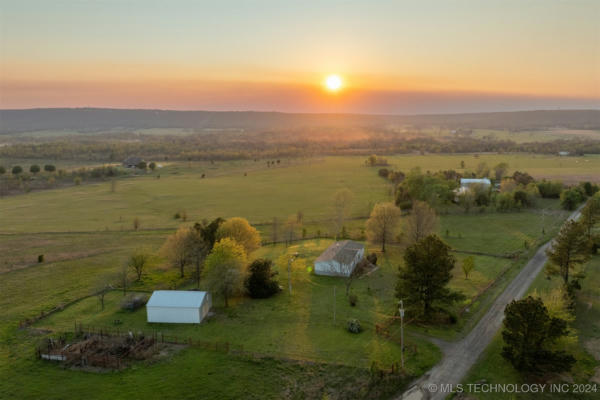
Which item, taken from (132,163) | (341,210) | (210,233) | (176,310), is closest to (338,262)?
(210,233)

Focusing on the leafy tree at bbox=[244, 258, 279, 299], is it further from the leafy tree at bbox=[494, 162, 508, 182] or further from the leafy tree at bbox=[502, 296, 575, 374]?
the leafy tree at bbox=[494, 162, 508, 182]

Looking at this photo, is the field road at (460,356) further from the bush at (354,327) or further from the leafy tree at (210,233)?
the leafy tree at (210,233)

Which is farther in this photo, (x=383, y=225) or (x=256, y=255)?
(x=383, y=225)

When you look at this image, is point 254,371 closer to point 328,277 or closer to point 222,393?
point 222,393

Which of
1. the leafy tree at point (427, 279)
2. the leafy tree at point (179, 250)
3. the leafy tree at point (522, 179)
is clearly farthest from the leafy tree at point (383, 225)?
the leafy tree at point (522, 179)

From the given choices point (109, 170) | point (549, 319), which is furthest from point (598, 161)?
point (109, 170)

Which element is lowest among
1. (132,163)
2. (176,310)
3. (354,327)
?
(354,327)

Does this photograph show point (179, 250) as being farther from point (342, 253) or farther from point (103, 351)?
→ point (342, 253)
